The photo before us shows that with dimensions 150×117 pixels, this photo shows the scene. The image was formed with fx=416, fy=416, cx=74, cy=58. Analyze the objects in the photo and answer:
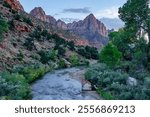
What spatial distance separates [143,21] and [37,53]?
2100cm

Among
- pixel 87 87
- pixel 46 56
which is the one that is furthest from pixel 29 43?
pixel 87 87

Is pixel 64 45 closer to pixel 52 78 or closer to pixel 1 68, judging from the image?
pixel 1 68

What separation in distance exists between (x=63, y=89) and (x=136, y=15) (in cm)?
2298

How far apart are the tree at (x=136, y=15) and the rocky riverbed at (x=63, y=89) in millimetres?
15798

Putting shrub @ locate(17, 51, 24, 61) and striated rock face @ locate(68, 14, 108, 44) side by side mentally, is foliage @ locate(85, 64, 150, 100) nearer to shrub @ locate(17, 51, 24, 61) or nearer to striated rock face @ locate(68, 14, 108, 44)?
shrub @ locate(17, 51, 24, 61)

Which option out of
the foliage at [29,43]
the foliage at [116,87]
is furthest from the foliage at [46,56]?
the foliage at [116,87]

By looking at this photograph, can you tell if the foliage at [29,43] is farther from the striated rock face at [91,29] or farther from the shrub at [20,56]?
the striated rock face at [91,29]

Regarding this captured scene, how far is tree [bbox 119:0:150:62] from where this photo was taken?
49188 millimetres

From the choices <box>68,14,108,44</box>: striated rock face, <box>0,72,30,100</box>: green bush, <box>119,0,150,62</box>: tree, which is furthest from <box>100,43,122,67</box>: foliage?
<box>68,14,108,44</box>: striated rock face

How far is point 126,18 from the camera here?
50.1 m

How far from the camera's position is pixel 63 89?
29891 millimetres

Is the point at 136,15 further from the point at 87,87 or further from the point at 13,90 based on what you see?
the point at 13,90

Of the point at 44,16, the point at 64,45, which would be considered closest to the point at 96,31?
the point at 44,16

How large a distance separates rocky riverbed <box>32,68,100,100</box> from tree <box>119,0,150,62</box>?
51.8ft
